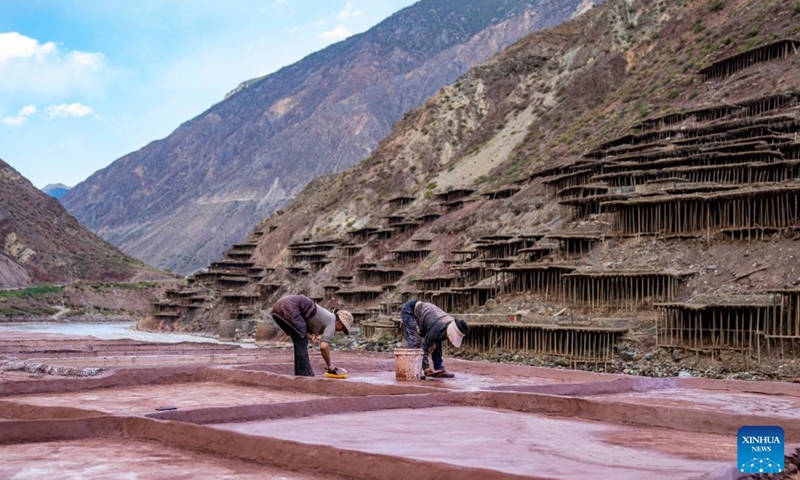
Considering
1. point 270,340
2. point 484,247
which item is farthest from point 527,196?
point 270,340

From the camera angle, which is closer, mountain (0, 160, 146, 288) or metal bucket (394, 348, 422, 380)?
metal bucket (394, 348, 422, 380)

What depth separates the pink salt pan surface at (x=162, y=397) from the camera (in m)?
11.4

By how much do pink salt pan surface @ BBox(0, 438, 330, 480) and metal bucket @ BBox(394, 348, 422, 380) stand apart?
6485mm

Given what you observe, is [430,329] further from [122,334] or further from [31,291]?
[31,291]

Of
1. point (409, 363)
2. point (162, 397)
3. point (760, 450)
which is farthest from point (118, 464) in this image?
point (409, 363)

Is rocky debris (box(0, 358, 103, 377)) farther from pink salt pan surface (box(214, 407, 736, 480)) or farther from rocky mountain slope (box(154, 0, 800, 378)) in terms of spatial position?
rocky mountain slope (box(154, 0, 800, 378))

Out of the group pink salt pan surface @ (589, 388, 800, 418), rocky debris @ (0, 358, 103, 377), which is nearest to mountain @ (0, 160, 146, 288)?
rocky debris @ (0, 358, 103, 377)

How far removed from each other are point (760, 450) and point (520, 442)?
83.1 inches

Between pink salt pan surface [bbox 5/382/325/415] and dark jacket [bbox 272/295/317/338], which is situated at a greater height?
dark jacket [bbox 272/295/317/338]

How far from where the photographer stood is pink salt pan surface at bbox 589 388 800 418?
11531mm

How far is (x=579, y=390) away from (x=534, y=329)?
58.7 ft

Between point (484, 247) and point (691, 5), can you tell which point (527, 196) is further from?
point (691, 5)

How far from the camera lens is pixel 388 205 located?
2884 inches

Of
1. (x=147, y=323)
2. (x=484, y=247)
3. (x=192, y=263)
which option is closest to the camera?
(x=484, y=247)
